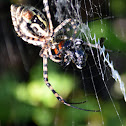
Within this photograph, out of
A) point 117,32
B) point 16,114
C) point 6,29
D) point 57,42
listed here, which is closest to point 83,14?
point 57,42

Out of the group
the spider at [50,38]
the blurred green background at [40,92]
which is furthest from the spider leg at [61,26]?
the blurred green background at [40,92]

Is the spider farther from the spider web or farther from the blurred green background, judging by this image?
the blurred green background

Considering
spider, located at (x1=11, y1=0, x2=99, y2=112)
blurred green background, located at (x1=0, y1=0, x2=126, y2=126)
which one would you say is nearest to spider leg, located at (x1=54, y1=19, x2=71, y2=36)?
spider, located at (x1=11, y1=0, x2=99, y2=112)

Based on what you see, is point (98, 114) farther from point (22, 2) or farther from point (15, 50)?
point (22, 2)

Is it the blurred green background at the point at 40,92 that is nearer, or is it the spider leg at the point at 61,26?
the spider leg at the point at 61,26

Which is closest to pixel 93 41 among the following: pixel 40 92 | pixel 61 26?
pixel 61 26

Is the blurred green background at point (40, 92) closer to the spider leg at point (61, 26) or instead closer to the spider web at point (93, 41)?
the spider web at point (93, 41)

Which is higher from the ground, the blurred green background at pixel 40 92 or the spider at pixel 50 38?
the spider at pixel 50 38

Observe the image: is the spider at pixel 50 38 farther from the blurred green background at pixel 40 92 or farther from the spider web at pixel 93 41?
the blurred green background at pixel 40 92

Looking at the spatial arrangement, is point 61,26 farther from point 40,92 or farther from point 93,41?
point 40,92
